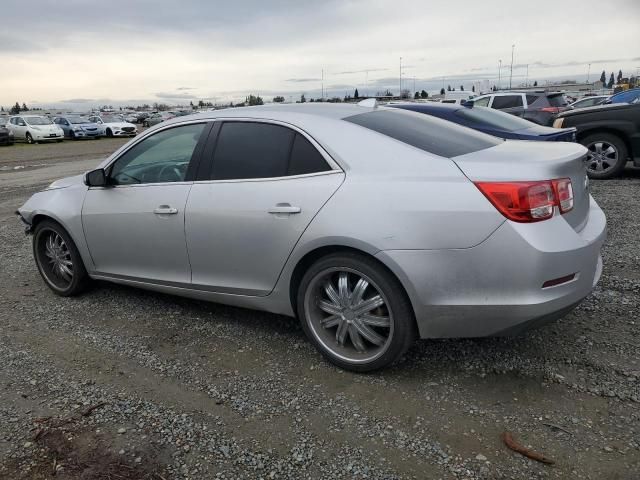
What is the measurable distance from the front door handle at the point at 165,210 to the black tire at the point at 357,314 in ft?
3.65

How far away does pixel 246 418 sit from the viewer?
2.80 m

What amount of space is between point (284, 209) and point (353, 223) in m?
0.49

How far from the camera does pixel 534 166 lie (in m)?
2.77

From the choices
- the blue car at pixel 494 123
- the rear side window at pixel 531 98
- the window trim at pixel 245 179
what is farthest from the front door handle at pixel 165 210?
the rear side window at pixel 531 98

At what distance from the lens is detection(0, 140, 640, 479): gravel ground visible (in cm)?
244

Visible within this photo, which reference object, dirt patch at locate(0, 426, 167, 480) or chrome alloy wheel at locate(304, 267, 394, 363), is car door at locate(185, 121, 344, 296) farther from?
dirt patch at locate(0, 426, 167, 480)

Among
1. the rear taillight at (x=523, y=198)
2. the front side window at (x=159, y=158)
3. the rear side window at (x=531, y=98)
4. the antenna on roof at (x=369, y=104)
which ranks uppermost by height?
the antenna on roof at (x=369, y=104)

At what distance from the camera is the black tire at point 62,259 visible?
4.50 meters

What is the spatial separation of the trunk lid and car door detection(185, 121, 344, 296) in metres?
0.77

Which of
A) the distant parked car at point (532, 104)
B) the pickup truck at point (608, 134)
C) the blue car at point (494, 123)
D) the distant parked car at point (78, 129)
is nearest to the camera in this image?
the blue car at point (494, 123)

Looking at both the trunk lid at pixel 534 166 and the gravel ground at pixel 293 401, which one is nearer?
the gravel ground at pixel 293 401

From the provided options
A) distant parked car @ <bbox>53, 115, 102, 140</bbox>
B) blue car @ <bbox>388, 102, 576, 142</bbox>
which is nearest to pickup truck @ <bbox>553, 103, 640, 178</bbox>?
blue car @ <bbox>388, 102, 576, 142</bbox>

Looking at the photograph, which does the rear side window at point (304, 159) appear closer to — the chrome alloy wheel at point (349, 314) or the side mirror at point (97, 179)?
the chrome alloy wheel at point (349, 314)

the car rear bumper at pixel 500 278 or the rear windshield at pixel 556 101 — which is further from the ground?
the car rear bumper at pixel 500 278
